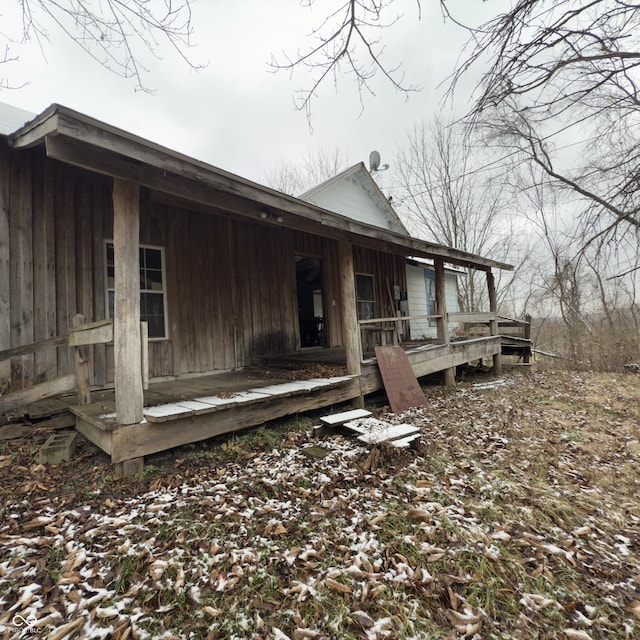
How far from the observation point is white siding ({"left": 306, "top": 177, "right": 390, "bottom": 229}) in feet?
32.8

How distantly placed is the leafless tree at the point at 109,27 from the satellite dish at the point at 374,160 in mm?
11477

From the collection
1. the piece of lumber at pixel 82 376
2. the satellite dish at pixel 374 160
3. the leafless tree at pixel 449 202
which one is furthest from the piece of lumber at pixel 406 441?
the leafless tree at pixel 449 202

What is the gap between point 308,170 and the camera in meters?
21.3

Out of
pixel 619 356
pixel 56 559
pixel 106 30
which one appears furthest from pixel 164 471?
pixel 619 356

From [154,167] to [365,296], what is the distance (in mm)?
6814

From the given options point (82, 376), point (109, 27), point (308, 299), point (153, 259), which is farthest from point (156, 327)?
point (308, 299)

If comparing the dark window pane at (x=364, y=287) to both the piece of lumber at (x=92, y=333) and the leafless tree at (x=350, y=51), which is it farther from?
the piece of lumber at (x=92, y=333)

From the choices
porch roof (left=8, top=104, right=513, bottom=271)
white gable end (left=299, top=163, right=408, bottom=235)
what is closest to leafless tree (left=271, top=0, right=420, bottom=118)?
porch roof (left=8, top=104, right=513, bottom=271)

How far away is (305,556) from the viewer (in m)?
1.96

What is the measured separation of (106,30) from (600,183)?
23.6 ft

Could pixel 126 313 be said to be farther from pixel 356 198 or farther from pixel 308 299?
pixel 356 198

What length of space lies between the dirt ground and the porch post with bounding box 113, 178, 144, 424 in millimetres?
655

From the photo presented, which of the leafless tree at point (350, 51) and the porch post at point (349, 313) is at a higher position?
the leafless tree at point (350, 51)

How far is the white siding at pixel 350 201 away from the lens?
32.8ft
